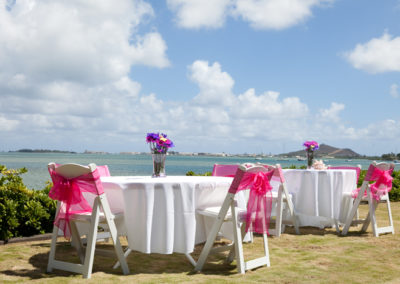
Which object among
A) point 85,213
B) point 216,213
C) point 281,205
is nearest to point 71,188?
point 85,213

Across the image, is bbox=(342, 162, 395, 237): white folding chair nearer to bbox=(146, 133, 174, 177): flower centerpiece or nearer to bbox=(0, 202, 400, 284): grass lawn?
bbox=(0, 202, 400, 284): grass lawn

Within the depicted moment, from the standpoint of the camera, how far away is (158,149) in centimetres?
445

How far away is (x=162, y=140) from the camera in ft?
14.6

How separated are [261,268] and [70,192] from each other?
1967 mm

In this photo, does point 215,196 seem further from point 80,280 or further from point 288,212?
point 288,212

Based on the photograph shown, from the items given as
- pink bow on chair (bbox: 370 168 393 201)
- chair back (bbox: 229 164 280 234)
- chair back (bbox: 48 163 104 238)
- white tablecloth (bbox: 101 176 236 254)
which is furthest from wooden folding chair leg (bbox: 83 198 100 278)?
pink bow on chair (bbox: 370 168 393 201)

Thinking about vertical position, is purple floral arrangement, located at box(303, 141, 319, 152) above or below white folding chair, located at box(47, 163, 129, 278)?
above

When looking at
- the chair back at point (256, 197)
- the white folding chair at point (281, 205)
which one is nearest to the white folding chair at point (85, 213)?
the chair back at point (256, 197)

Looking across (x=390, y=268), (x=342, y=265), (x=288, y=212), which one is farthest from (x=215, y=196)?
(x=288, y=212)

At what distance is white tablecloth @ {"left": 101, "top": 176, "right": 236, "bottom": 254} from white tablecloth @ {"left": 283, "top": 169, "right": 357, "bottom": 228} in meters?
2.86

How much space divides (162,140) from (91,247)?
55.0 inches

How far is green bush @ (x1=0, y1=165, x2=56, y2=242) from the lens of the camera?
4961mm

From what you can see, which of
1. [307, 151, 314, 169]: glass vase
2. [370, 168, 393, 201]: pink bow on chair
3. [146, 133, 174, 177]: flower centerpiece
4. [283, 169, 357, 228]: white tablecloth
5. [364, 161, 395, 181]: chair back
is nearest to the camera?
[146, 133, 174, 177]: flower centerpiece

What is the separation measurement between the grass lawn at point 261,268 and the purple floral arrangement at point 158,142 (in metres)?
1.17
